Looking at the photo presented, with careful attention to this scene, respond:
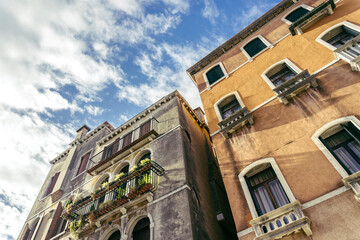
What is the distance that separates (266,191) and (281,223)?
143cm

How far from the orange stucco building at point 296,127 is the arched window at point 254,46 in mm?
68

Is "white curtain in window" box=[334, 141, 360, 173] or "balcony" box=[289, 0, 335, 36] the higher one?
"balcony" box=[289, 0, 335, 36]

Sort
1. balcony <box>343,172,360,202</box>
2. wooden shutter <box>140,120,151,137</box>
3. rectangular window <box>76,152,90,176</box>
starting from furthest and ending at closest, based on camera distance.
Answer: rectangular window <box>76,152,90,176</box>, wooden shutter <box>140,120,151,137</box>, balcony <box>343,172,360,202</box>

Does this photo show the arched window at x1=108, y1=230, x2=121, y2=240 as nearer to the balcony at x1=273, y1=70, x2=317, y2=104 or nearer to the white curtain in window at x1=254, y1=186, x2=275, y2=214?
the white curtain in window at x1=254, y1=186, x2=275, y2=214

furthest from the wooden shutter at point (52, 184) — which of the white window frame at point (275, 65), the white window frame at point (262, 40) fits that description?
the white window frame at point (275, 65)

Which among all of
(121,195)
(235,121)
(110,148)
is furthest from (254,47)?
(110,148)

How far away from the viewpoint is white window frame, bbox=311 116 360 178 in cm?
614

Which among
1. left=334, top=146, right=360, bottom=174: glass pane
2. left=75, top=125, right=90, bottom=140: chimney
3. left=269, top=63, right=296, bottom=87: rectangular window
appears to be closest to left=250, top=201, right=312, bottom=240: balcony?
left=334, top=146, right=360, bottom=174: glass pane

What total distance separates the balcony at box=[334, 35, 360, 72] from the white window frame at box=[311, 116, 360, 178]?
1.98m

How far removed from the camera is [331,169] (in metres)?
6.27

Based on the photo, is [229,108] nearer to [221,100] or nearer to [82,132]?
[221,100]

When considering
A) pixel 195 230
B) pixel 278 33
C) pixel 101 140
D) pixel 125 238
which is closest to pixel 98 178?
pixel 101 140

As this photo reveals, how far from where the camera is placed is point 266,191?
7.48m

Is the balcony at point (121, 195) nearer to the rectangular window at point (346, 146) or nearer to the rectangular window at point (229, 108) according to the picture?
the rectangular window at point (229, 108)
